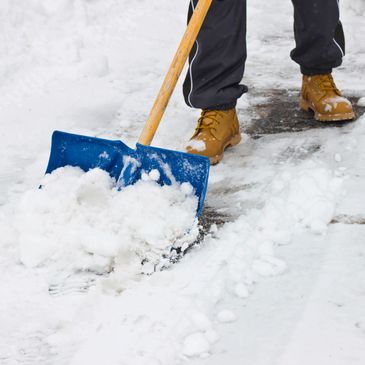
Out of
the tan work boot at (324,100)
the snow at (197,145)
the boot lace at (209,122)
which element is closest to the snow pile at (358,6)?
the tan work boot at (324,100)

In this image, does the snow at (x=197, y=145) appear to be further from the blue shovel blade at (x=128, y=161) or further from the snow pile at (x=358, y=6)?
the snow pile at (x=358, y=6)

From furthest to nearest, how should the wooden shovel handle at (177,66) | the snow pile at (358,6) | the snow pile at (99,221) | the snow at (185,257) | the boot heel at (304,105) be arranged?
1. the snow pile at (358,6)
2. the boot heel at (304,105)
3. the wooden shovel handle at (177,66)
4. the snow pile at (99,221)
5. the snow at (185,257)

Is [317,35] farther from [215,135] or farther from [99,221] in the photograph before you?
[99,221]

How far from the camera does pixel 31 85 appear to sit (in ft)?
11.6

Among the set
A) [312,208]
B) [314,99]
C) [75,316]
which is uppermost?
[314,99]

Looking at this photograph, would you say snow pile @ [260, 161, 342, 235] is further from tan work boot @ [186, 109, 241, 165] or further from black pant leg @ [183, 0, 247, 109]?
black pant leg @ [183, 0, 247, 109]

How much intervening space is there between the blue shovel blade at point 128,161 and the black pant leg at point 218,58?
24.5 inches

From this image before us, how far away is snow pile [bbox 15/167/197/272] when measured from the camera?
1996 millimetres

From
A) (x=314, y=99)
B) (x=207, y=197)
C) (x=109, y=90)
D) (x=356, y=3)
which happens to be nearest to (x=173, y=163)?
(x=207, y=197)

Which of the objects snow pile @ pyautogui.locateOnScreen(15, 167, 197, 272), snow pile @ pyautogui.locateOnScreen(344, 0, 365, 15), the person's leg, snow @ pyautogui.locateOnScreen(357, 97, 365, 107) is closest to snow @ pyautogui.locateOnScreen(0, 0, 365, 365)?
snow pile @ pyautogui.locateOnScreen(15, 167, 197, 272)

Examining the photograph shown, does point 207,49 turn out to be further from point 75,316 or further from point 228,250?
point 75,316

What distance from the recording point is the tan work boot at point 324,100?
2.94m

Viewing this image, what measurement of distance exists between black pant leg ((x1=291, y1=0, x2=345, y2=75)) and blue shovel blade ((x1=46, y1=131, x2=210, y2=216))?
3.75 feet

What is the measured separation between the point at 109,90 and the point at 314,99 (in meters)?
1.15
